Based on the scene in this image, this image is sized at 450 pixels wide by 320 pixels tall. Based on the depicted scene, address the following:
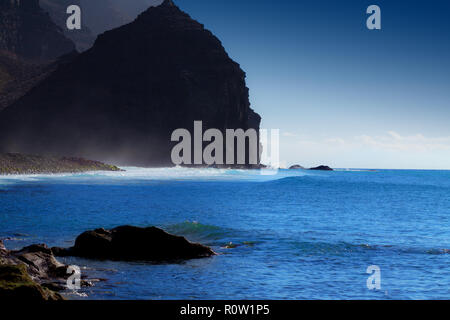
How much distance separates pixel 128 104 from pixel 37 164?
93.8m

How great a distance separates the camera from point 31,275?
12.6 m

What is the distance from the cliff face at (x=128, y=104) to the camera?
17625cm

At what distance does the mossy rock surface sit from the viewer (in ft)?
28.4

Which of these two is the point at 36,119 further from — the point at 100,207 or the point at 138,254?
the point at 138,254

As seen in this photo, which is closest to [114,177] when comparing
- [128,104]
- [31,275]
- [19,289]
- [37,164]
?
[37,164]

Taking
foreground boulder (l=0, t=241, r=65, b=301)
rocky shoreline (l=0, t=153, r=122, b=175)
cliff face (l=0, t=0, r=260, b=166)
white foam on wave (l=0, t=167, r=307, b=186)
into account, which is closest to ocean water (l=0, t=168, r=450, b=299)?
foreground boulder (l=0, t=241, r=65, b=301)

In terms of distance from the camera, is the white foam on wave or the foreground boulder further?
the white foam on wave

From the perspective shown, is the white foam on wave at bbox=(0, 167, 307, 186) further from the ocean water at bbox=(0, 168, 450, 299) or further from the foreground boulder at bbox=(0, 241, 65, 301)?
the foreground boulder at bbox=(0, 241, 65, 301)

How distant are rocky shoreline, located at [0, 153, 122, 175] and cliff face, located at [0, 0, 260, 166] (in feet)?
204

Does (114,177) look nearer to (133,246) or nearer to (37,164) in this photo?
(37,164)

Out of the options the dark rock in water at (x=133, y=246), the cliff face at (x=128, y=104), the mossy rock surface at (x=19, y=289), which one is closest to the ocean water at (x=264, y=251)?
the dark rock in water at (x=133, y=246)

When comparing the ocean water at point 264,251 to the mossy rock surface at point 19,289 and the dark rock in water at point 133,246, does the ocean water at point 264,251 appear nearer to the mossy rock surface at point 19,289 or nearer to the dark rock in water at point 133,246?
the dark rock in water at point 133,246

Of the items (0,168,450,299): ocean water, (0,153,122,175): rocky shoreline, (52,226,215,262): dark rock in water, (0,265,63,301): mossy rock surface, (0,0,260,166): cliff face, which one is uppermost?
(0,0,260,166): cliff face

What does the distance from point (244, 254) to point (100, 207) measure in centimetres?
2216
